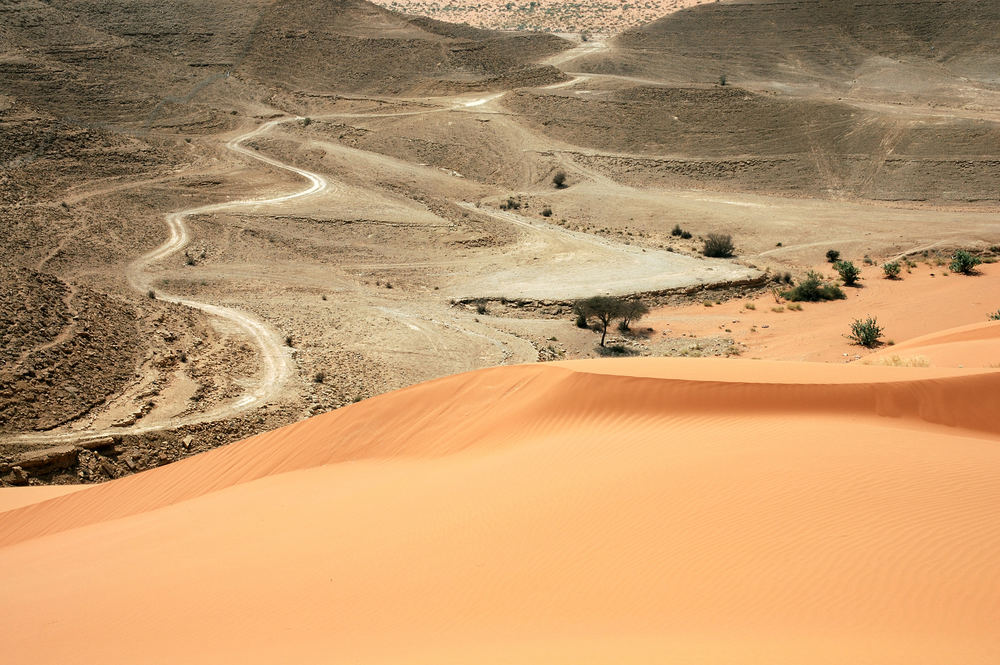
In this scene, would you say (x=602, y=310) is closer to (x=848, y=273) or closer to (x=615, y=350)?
(x=615, y=350)

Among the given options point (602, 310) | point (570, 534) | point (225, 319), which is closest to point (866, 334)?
point (602, 310)

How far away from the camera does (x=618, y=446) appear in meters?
8.98

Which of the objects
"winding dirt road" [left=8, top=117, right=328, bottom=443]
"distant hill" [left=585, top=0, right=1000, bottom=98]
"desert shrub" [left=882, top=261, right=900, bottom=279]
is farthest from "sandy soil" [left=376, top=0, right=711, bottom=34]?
"desert shrub" [left=882, top=261, right=900, bottom=279]

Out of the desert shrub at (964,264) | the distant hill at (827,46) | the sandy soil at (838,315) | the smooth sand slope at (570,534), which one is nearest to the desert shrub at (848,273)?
the sandy soil at (838,315)

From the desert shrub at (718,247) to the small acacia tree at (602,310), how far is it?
1011 cm

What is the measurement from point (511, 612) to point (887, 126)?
165 ft

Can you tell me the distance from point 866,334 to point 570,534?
17.2 m

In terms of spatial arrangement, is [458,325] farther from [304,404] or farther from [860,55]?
[860,55]

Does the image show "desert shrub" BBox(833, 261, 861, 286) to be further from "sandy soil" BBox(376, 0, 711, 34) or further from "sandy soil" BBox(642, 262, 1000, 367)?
"sandy soil" BBox(376, 0, 711, 34)

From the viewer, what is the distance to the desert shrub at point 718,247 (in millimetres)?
33281

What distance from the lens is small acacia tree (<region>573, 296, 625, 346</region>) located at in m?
24.0

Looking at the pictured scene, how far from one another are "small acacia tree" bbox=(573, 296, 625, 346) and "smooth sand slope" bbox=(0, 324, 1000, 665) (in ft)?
41.2

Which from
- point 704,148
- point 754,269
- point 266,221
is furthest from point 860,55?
point 266,221

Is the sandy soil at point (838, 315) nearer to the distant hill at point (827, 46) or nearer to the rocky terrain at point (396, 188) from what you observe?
the rocky terrain at point (396, 188)
